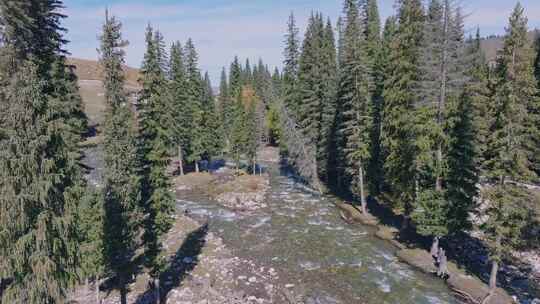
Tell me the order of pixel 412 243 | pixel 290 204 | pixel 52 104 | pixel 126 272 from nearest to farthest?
pixel 52 104
pixel 126 272
pixel 412 243
pixel 290 204

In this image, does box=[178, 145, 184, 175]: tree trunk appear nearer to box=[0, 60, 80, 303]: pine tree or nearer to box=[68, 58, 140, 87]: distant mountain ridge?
box=[0, 60, 80, 303]: pine tree

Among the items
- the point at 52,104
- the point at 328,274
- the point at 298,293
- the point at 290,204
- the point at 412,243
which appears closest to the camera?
the point at 52,104

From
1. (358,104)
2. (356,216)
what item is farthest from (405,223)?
(358,104)

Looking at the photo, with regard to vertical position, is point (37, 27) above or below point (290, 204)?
above

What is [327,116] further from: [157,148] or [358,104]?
[157,148]

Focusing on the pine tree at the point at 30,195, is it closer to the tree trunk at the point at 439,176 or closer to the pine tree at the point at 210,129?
the tree trunk at the point at 439,176

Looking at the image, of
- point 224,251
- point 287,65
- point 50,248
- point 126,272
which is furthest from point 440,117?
point 287,65

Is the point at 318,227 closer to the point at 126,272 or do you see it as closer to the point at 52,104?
the point at 126,272

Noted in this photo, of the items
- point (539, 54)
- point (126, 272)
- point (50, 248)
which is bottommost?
point (126, 272)
